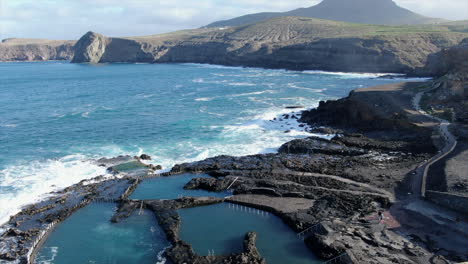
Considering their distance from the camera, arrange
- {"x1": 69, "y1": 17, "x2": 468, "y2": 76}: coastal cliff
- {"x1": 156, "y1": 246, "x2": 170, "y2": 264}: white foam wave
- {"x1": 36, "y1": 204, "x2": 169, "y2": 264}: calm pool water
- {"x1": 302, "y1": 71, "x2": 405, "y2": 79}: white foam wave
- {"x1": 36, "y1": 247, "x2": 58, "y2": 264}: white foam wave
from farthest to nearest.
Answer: {"x1": 69, "y1": 17, "x2": 468, "y2": 76}: coastal cliff → {"x1": 302, "y1": 71, "x2": 405, "y2": 79}: white foam wave → {"x1": 36, "y1": 204, "x2": 169, "y2": 264}: calm pool water → {"x1": 36, "y1": 247, "x2": 58, "y2": 264}: white foam wave → {"x1": 156, "y1": 246, "x2": 170, "y2": 264}: white foam wave

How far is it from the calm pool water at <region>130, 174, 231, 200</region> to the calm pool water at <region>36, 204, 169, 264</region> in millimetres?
3217

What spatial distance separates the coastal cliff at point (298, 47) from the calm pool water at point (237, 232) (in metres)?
81.0

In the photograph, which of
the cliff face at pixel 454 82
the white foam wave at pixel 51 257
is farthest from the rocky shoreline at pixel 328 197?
Answer: the cliff face at pixel 454 82

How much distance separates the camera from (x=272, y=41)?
6412 inches

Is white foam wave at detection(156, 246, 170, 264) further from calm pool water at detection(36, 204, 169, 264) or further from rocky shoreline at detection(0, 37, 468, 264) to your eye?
rocky shoreline at detection(0, 37, 468, 264)

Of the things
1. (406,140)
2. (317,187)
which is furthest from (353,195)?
(406,140)

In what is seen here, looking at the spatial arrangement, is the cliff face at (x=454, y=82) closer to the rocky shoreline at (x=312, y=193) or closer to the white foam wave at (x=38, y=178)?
the rocky shoreline at (x=312, y=193)

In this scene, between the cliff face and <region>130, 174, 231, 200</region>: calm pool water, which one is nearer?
<region>130, 174, 231, 200</region>: calm pool water

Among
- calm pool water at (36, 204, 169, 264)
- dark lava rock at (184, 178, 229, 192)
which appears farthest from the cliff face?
calm pool water at (36, 204, 169, 264)

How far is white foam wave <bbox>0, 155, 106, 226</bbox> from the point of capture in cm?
3112

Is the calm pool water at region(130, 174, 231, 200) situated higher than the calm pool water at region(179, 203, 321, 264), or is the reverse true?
the calm pool water at region(130, 174, 231, 200)

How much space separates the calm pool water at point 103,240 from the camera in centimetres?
2395

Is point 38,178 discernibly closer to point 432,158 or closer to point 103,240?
point 103,240

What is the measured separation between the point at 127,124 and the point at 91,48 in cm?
14989
